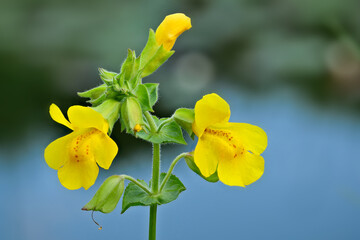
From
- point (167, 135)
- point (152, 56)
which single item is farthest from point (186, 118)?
point (152, 56)

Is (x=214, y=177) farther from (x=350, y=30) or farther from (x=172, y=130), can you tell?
(x=350, y=30)

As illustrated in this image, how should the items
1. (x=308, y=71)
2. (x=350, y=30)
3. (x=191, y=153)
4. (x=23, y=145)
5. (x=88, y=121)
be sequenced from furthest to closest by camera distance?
(x=308, y=71), (x=350, y=30), (x=23, y=145), (x=191, y=153), (x=88, y=121)

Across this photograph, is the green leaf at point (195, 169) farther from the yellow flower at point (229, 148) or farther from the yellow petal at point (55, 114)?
the yellow petal at point (55, 114)

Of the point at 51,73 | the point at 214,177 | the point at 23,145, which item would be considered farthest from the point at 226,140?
the point at 51,73

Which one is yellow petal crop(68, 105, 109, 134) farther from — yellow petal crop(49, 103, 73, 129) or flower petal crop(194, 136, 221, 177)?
flower petal crop(194, 136, 221, 177)

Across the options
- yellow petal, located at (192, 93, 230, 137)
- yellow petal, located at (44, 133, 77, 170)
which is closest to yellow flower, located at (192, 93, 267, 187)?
yellow petal, located at (192, 93, 230, 137)

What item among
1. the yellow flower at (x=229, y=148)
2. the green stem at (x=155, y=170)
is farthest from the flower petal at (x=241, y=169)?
the green stem at (x=155, y=170)

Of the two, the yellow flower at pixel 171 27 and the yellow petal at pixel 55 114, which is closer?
the yellow petal at pixel 55 114
